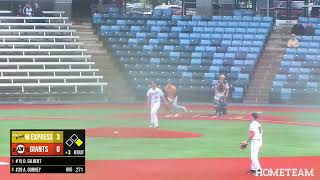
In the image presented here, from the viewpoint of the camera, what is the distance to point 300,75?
4225 cm

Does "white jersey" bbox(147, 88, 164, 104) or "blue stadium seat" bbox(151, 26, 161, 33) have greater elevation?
"blue stadium seat" bbox(151, 26, 161, 33)

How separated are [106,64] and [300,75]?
39.5 ft

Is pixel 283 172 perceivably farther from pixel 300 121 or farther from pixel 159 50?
pixel 159 50

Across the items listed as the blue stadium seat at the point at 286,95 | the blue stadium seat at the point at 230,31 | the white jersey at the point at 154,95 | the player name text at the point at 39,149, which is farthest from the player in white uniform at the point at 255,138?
the blue stadium seat at the point at 230,31

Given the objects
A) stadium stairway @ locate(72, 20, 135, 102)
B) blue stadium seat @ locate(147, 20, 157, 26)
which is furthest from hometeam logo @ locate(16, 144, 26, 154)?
blue stadium seat @ locate(147, 20, 157, 26)

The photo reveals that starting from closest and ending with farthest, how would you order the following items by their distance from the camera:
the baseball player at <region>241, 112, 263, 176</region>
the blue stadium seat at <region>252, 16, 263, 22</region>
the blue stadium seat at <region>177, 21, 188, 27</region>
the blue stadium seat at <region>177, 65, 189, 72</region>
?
the baseball player at <region>241, 112, 263, 176</region> < the blue stadium seat at <region>177, 65, 189, 72</region> < the blue stadium seat at <region>252, 16, 263, 22</region> < the blue stadium seat at <region>177, 21, 188, 27</region>

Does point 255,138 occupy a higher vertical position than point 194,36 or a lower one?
lower

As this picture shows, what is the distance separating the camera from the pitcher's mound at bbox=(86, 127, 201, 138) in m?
26.2

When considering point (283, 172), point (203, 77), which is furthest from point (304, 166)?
point (203, 77)

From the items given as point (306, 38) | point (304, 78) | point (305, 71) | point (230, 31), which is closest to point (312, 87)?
point (304, 78)

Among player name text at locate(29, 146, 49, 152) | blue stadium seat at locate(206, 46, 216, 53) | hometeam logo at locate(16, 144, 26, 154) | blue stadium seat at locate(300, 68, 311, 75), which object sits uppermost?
blue stadium seat at locate(206, 46, 216, 53)

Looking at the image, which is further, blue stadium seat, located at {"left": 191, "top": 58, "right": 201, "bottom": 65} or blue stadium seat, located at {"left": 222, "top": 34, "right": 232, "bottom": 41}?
blue stadium seat, located at {"left": 222, "top": 34, "right": 232, "bottom": 41}

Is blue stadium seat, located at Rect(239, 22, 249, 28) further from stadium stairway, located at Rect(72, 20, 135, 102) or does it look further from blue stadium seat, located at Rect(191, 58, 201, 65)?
stadium stairway, located at Rect(72, 20, 135, 102)

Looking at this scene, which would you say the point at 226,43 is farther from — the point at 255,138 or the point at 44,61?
the point at 255,138
